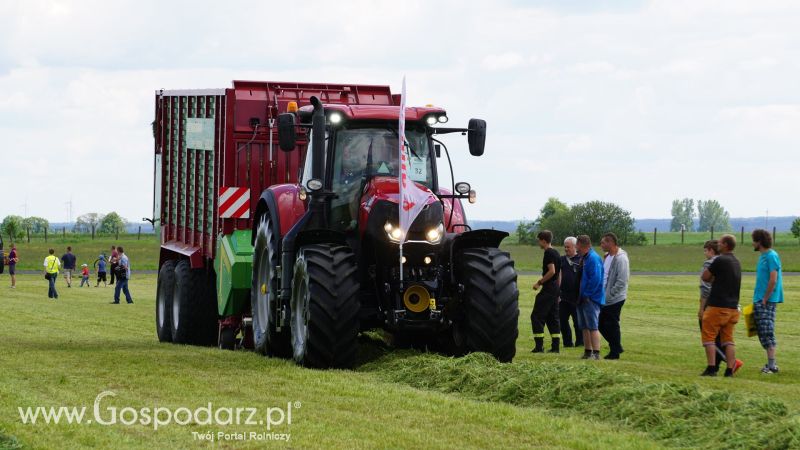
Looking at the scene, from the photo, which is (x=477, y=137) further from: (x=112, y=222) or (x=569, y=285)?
(x=112, y=222)

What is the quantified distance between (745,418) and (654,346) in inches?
385

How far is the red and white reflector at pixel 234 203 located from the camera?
17547 millimetres

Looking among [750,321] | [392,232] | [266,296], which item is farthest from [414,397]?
[750,321]

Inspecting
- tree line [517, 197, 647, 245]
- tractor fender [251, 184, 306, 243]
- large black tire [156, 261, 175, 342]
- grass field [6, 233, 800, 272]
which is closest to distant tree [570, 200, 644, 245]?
tree line [517, 197, 647, 245]

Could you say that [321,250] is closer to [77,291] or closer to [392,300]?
[392,300]

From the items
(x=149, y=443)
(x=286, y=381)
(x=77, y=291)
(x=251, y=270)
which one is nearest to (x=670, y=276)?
(x=77, y=291)

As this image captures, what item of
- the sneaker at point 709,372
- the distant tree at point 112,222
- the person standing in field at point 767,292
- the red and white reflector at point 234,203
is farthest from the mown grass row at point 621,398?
the distant tree at point 112,222

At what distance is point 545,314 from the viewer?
17.7 meters

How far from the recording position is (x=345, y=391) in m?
11.5

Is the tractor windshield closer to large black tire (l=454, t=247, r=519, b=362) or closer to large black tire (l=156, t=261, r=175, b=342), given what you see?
large black tire (l=454, t=247, r=519, b=362)

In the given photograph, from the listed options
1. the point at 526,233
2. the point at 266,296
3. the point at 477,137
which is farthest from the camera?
the point at 526,233

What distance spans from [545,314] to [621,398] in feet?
23.5

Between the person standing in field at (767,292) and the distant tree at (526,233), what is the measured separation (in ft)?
308

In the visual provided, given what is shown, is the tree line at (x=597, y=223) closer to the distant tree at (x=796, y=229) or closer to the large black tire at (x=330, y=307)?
the distant tree at (x=796, y=229)
